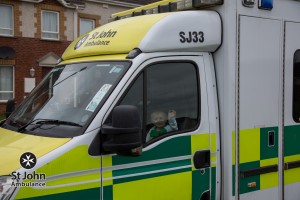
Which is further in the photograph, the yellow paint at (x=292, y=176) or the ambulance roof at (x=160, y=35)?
the yellow paint at (x=292, y=176)

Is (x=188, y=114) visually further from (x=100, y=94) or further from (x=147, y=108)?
(x=100, y=94)

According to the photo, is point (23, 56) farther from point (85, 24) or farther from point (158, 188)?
point (158, 188)

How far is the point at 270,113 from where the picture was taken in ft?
13.5

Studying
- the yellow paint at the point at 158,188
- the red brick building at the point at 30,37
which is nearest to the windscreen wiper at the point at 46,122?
the yellow paint at the point at 158,188

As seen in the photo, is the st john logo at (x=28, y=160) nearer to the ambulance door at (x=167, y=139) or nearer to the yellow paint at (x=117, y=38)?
the ambulance door at (x=167, y=139)

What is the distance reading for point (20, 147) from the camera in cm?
302

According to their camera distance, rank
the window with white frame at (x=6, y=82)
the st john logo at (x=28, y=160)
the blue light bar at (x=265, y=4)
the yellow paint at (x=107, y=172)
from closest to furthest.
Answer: the st john logo at (x=28, y=160), the yellow paint at (x=107, y=172), the blue light bar at (x=265, y=4), the window with white frame at (x=6, y=82)

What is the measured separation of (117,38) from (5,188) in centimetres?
157

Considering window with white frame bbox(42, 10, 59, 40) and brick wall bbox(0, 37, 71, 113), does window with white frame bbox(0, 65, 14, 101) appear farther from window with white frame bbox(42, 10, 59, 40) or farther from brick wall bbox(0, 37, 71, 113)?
window with white frame bbox(42, 10, 59, 40)

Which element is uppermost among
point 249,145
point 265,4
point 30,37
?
point 30,37

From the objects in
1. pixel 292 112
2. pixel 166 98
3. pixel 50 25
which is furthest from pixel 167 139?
pixel 50 25

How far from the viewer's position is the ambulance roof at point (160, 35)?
3.48 metres

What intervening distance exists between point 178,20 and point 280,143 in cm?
164

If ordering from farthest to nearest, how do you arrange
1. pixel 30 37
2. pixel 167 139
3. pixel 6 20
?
pixel 30 37 < pixel 6 20 < pixel 167 139
